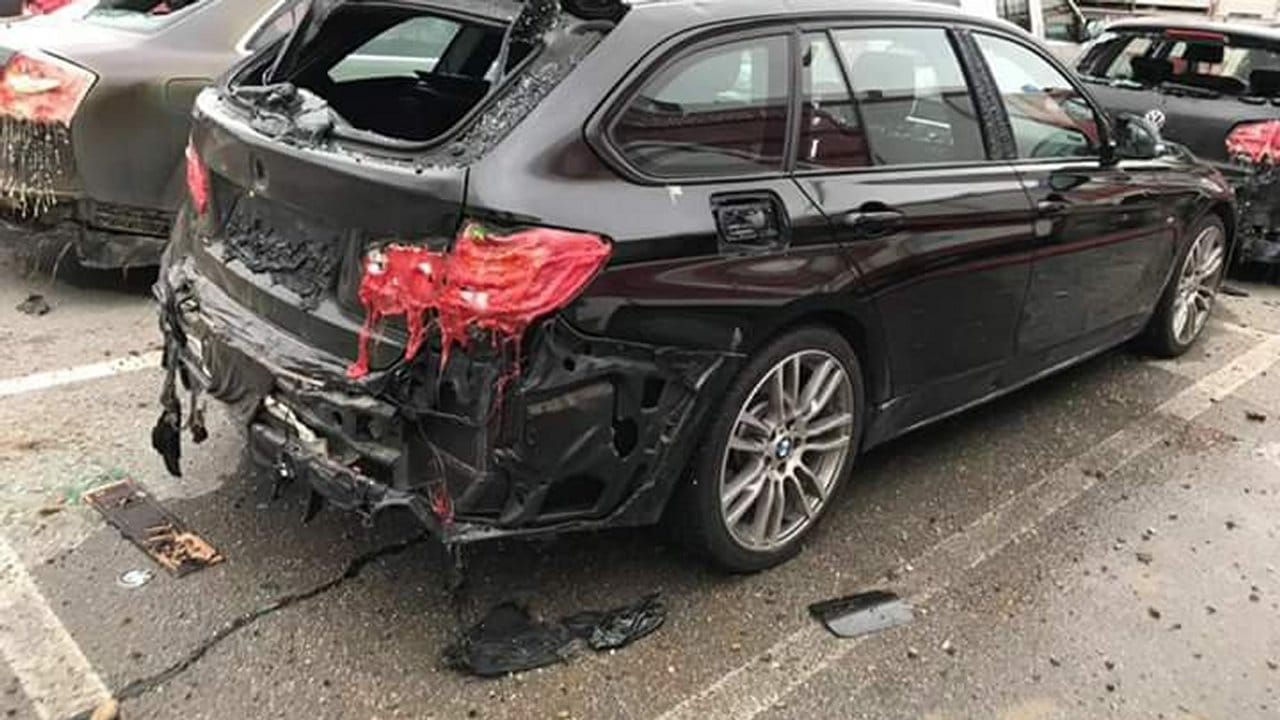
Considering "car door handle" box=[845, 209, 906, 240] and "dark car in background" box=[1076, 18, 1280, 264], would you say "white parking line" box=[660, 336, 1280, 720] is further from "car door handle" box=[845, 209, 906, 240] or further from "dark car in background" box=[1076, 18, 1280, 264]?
"dark car in background" box=[1076, 18, 1280, 264]

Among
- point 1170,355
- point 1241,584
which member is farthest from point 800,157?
point 1170,355

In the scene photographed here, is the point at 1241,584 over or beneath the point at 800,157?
beneath

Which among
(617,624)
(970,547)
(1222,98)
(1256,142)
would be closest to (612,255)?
(617,624)

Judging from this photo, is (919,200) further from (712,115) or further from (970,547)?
(970,547)

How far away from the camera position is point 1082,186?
3.95 metres

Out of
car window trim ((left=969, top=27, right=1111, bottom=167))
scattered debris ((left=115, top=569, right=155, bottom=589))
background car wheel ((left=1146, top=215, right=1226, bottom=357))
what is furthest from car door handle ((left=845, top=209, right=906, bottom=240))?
background car wheel ((left=1146, top=215, right=1226, bottom=357))

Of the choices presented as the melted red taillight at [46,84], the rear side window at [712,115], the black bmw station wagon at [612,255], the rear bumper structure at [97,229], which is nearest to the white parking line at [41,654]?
the black bmw station wagon at [612,255]

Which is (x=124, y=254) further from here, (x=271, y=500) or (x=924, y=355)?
(x=924, y=355)

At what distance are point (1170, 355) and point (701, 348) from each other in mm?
3444

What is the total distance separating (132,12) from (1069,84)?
4211 mm

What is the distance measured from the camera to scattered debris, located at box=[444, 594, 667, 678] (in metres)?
2.69

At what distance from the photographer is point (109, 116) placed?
15.5 ft

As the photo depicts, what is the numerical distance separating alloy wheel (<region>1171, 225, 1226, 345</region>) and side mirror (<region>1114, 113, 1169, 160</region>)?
2.43 ft

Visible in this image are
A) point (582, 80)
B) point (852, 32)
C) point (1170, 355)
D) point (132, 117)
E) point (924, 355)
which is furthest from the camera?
point (1170, 355)
